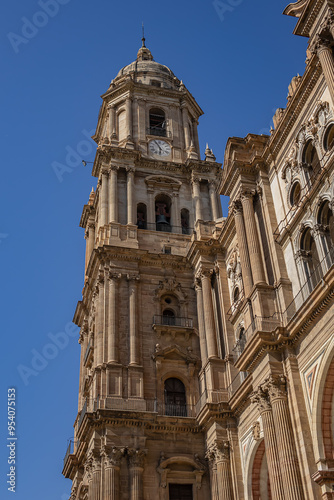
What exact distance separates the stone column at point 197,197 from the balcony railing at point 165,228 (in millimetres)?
950

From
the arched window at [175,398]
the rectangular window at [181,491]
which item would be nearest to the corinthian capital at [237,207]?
the arched window at [175,398]

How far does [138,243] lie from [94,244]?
21.5 ft

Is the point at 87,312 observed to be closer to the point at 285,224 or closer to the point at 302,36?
the point at 285,224

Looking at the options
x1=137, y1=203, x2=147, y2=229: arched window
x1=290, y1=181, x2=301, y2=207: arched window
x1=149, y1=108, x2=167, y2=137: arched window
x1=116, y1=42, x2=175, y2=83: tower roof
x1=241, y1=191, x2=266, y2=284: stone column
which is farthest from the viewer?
x1=116, y1=42, x2=175, y2=83: tower roof

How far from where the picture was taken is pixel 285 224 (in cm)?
2550

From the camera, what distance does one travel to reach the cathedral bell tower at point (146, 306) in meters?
28.5

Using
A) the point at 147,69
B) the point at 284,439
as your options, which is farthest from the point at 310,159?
the point at 147,69

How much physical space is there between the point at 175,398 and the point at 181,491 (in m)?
4.48

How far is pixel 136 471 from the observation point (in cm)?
2755

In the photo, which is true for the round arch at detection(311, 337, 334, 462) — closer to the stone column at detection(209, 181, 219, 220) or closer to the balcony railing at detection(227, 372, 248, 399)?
the balcony railing at detection(227, 372, 248, 399)

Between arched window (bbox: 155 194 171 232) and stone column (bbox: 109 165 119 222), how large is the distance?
3.15m

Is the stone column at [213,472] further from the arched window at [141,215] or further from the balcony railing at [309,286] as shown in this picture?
the arched window at [141,215]

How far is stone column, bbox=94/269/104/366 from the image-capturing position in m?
31.5

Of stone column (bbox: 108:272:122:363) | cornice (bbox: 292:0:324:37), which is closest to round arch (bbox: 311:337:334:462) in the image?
cornice (bbox: 292:0:324:37)
